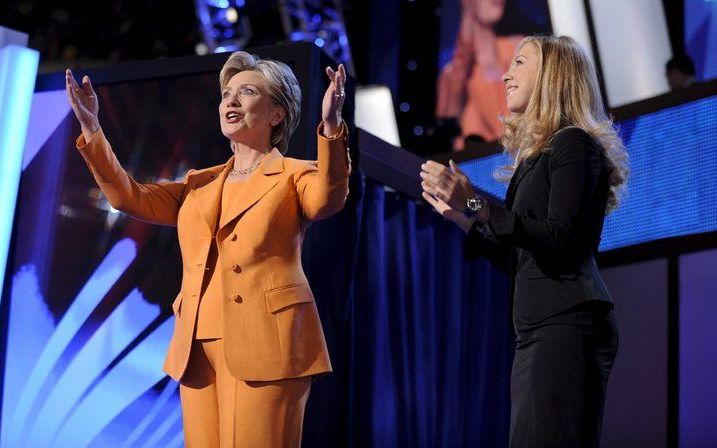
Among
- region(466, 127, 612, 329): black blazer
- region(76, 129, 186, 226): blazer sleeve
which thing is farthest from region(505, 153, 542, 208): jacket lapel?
region(76, 129, 186, 226): blazer sleeve

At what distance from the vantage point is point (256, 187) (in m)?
2.53

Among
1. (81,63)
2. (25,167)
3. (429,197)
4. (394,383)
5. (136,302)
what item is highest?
(81,63)

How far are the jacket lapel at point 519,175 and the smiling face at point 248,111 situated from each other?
70 centimetres

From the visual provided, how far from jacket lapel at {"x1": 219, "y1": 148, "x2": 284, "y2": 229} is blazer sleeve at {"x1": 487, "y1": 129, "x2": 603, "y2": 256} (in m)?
0.65

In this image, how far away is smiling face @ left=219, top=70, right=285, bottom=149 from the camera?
260 cm

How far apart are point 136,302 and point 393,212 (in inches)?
46.5

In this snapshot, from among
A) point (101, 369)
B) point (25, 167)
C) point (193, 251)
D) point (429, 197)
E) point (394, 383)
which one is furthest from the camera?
point (394, 383)

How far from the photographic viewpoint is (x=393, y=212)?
4.09 m

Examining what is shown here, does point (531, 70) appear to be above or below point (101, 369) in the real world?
above

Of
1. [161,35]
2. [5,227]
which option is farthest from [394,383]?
[161,35]

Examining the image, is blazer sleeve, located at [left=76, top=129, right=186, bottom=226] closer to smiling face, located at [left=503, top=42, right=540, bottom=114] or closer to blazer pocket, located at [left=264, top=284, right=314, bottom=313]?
blazer pocket, located at [left=264, top=284, right=314, bottom=313]

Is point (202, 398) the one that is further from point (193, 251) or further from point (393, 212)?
point (393, 212)

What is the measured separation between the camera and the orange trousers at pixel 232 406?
2.31m

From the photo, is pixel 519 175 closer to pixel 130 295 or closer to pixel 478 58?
pixel 130 295
